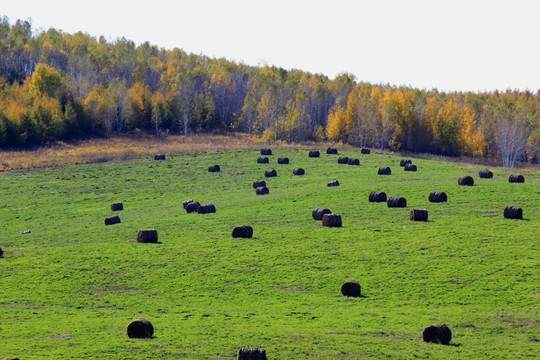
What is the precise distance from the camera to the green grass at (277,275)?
22.7 m

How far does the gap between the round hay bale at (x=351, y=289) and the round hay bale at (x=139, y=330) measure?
37.3 ft

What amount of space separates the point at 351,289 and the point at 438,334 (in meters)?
8.38

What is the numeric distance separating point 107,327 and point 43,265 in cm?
1420

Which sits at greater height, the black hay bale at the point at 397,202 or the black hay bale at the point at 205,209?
the black hay bale at the point at 397,202

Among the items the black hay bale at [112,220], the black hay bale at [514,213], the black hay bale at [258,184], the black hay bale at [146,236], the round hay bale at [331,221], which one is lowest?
the black hay bale at [112,220]

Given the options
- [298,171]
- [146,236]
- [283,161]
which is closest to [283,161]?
[283,161]

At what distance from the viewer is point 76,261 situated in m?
37.8

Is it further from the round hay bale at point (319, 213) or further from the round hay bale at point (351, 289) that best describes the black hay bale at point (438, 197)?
the round hay bale at point (351, 289)

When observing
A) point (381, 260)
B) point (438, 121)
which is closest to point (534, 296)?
point (381, 260)

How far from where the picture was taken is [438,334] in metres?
22.6

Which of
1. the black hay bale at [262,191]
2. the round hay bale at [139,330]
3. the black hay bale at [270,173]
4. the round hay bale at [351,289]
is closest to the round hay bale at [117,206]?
the black hay bale at [262,191]

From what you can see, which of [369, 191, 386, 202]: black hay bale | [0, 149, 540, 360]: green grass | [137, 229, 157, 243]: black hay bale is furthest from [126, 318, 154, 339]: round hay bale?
[369, 191, 386, 202]: black hay bale

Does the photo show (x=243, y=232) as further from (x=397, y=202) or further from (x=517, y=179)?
(x=517, y=179)

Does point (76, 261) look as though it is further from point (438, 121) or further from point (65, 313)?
point (438, 121)
